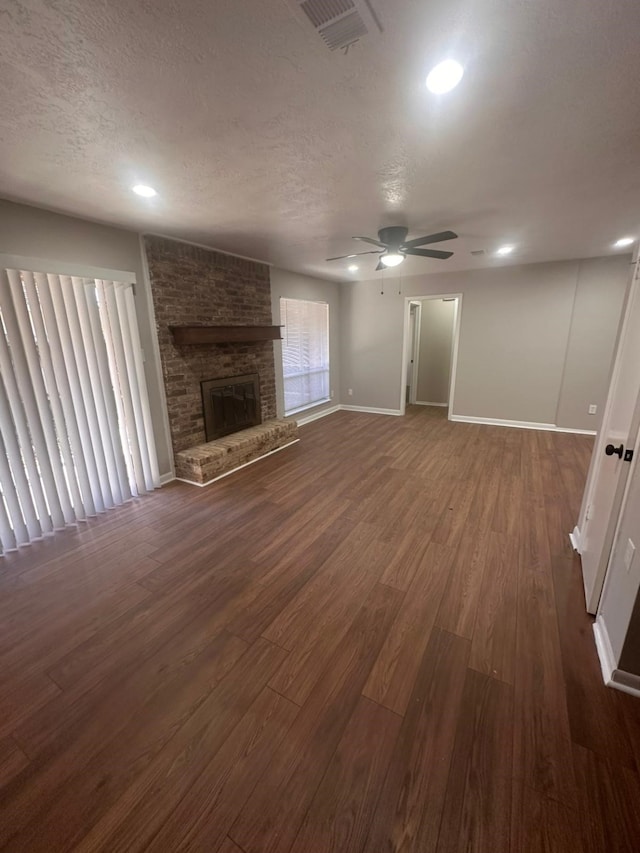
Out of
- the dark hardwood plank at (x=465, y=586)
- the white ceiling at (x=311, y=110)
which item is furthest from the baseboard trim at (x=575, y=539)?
the white ceiling at (x=311, y=110)

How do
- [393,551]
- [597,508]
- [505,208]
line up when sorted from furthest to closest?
[505,208], [393,551], [597,508]

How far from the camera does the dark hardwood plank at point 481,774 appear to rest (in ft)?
3.35

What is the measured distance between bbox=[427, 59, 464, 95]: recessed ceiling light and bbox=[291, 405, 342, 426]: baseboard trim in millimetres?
4453

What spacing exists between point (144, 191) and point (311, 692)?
10.3ft

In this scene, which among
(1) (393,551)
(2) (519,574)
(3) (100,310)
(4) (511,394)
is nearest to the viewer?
(2) (519,574)

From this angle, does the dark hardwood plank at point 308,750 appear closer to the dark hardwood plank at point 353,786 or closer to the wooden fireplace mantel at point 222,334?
the dark hardwood plank at point 353,786

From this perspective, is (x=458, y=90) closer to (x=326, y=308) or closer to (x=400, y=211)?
(x=400, y=211)

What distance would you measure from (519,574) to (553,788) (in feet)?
3.86

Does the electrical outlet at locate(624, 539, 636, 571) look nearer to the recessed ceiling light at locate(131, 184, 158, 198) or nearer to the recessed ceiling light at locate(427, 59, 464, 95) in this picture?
the recessed ceiling light at locate(427, 59, 464, 95)

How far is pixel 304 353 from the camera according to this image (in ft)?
18.8

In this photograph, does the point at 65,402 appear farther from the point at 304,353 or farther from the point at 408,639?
the point at 304,353

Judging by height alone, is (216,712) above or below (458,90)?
below

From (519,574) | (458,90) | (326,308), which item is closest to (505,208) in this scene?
(458,90)

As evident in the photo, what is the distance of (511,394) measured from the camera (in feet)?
17.6
